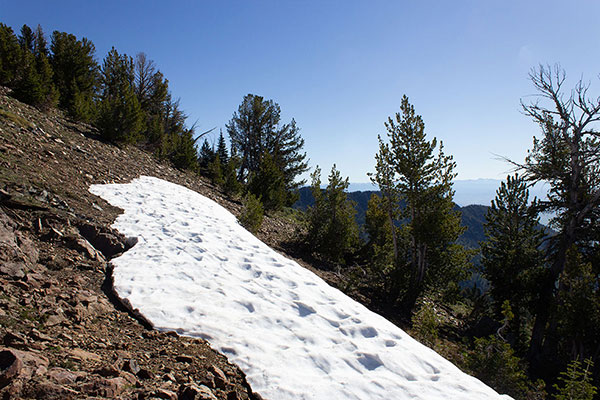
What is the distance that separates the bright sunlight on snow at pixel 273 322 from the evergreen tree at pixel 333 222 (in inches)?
250

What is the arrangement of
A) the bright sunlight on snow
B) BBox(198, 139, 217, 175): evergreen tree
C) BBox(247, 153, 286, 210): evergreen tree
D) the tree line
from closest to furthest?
the bright sunlight on snow, the tree line, BBox(247, 153, 286, 210): evergreen tree, BBox(198, 139, 217, 175): evergreen tree

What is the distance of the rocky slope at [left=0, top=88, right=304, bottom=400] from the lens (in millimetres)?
2389

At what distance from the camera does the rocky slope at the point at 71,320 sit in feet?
7.84

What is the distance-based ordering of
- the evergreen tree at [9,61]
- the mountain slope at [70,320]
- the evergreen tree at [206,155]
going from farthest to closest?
the evergreen tree at [206,155] → the evergreen tree at [9,61] → the mountain slope at [70,320]

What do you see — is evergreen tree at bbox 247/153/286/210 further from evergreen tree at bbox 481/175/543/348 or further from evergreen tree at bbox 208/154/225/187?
evergreen tree at bbox 481/175/543/348

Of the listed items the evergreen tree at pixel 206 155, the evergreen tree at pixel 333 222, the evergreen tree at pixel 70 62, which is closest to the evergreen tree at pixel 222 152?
the evergreen tree at pixel 206 155

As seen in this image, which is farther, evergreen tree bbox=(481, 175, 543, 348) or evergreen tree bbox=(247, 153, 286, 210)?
evergreen tree bbox=(247, 153, 286, 210)

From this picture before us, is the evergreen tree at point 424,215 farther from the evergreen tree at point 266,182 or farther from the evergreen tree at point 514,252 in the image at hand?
the evergreen tree at point 266,182

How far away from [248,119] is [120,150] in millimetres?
16273

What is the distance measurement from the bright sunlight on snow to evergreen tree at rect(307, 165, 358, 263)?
250 inches

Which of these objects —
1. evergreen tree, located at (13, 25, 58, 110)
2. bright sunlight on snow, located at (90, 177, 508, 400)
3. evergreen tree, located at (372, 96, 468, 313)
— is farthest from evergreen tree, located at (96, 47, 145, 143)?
evergreen tree, located at (372, 96, 468, 313)

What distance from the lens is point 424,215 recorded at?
11914mm

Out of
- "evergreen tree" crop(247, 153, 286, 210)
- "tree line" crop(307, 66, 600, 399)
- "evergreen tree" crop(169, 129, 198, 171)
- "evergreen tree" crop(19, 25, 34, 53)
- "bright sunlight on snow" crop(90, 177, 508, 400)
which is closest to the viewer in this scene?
"bright sunlight on snow" crop(90, 177, 508, 400)

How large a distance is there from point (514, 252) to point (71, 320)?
15.6 m
